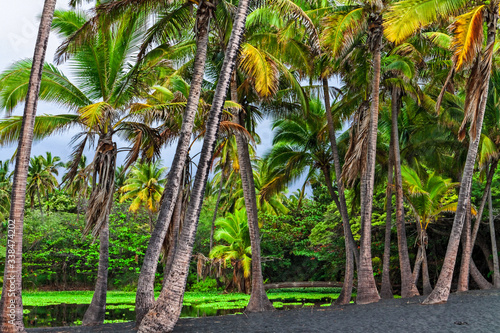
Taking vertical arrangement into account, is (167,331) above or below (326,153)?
below

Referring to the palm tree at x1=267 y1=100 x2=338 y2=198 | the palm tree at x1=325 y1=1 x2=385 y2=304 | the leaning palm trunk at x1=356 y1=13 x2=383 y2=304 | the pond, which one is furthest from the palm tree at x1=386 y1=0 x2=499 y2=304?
the pond

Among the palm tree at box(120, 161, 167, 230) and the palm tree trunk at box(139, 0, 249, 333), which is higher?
the palm tree at box(120, 161, 167, 230)

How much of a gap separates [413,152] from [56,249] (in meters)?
24.1

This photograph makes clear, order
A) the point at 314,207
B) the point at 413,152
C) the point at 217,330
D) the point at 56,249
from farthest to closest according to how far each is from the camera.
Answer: the point at 56,249 < the point at 314,207 < the point at 413,152 < the point at 217,330

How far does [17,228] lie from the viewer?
7.60 m

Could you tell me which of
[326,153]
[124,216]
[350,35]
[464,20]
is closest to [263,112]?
[326,153]

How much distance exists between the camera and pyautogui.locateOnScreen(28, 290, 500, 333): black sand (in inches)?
327

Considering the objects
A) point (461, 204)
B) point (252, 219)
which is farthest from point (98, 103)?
point (461, 204)

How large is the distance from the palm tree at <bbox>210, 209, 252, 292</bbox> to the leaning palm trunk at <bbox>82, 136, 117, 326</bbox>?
13.4m

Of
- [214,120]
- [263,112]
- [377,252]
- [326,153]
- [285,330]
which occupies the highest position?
[263,112]

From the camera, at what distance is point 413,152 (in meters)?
20.1

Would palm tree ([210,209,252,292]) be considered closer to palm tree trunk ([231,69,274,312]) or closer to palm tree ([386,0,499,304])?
palm tree trunk ([231,69,274,312])

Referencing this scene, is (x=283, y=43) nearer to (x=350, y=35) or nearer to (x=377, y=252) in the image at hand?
(x=350, y=35)

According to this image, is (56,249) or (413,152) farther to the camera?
(56,249)
